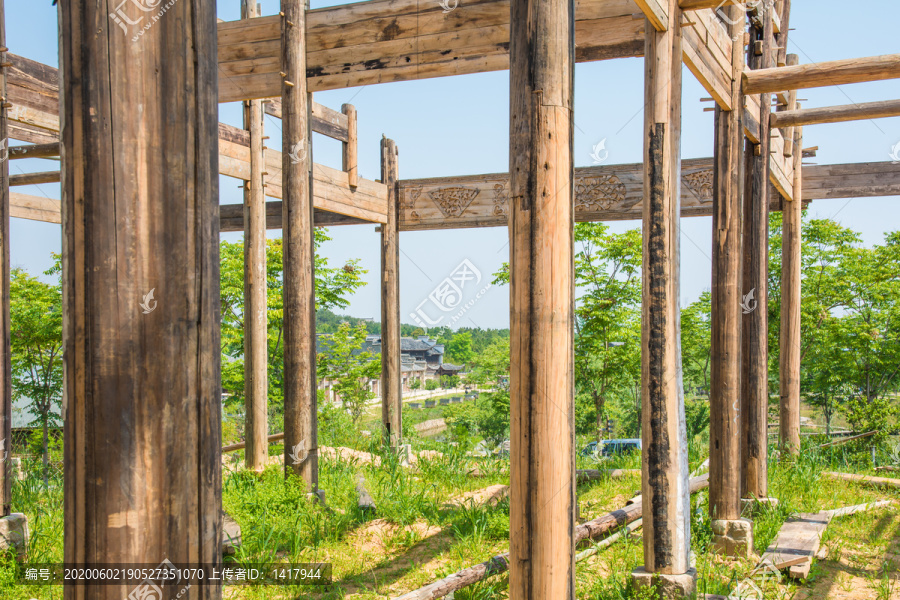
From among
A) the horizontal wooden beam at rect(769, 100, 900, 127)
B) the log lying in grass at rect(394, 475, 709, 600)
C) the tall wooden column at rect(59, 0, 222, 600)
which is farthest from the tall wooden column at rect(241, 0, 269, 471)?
the tall wooden column at rect(59, 0, 222, 600)

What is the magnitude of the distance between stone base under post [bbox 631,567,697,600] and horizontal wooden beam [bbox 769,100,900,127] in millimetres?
5109

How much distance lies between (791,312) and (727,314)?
481 centimetres

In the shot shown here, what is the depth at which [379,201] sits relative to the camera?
980 centimetres

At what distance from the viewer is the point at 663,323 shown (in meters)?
4.11

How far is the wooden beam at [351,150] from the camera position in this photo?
918cm

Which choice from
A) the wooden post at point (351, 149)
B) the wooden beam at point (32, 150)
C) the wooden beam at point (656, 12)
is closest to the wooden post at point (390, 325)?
the wooden post at point (351, 149)

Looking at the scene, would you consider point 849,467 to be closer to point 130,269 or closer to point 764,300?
point 764,300

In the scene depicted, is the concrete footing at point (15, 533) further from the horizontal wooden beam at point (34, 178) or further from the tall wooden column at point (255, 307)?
the horizontal wooden beam at point (34, 178)

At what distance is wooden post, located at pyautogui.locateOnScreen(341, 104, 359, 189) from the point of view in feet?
30.1

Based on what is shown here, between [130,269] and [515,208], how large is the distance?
1.65 m

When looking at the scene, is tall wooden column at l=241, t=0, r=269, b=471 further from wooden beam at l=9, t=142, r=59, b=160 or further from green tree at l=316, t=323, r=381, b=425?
green tree at l=316, t=323, r=381, b=425

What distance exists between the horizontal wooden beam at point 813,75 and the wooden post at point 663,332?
6.40ft

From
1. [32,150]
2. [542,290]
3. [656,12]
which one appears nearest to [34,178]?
[32,150]

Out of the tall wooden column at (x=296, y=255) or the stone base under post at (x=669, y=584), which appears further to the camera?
the tall wooden column at (x=296, y=255)
